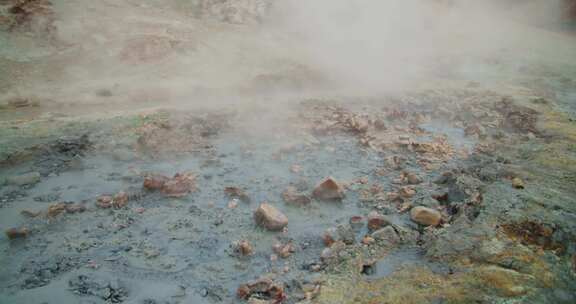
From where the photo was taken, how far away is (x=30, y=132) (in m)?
4.95

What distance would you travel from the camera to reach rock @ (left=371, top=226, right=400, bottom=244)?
3.19 m

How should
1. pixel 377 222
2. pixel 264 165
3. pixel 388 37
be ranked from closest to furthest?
pixel 377 222 < pixel 264 165 < pixel 388 37

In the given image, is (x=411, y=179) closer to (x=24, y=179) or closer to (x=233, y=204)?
(x=233, y=204)

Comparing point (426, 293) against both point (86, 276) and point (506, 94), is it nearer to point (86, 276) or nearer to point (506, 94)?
point (86, 276)

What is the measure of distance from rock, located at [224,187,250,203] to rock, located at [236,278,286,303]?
49.2 inches

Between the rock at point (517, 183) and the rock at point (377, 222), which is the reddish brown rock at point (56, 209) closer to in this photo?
the rock at point (377, 222)

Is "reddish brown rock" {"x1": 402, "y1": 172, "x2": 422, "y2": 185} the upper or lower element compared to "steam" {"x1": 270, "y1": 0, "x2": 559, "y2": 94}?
lower

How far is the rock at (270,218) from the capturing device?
342cm

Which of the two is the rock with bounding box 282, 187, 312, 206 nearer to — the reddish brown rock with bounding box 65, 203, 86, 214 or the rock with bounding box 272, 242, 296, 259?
the rock with bounding box 272, 242, 296, 259

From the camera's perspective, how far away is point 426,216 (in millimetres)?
3441

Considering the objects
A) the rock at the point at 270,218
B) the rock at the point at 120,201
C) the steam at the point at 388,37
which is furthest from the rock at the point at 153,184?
the steam at the point at 388,37

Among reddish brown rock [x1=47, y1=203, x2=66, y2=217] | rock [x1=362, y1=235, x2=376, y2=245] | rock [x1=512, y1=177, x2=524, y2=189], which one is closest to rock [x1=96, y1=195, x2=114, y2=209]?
reddish brown rock [x1=47, y1=203, x2=66, y2=217]

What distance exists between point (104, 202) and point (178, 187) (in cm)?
66

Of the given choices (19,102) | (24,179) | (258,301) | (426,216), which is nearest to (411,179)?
(426,216)
